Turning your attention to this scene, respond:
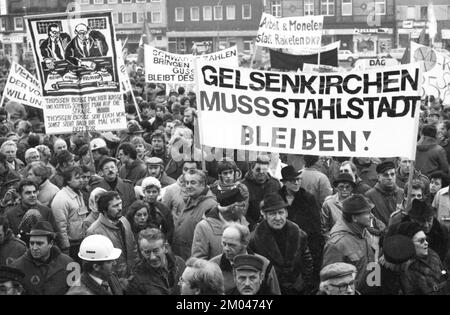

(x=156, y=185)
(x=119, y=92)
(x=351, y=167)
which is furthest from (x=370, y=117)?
(x=119, y=92)

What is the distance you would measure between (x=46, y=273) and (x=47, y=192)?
2.25m

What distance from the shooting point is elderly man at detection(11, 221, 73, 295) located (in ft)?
20.2

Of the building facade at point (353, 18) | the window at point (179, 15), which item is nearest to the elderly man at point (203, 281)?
the building facade at point (353, 18)

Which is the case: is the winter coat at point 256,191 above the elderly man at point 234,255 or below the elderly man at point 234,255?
below

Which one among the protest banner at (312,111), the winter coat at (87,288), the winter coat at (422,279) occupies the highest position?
the protest banner at (312,111)

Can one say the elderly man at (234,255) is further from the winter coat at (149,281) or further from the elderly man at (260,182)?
the elderly man at (260,182)

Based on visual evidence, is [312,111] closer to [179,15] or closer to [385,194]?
[385,194]

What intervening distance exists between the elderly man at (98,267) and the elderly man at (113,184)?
111 inches

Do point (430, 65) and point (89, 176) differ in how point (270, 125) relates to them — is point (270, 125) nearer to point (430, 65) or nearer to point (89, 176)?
point (89, 176)

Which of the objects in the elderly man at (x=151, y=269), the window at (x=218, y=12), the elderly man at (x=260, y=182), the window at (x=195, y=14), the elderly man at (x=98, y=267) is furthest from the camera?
the window at (x=195, y=14)

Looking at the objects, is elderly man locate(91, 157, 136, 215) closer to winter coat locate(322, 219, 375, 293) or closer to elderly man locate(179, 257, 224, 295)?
winter coat locate(322, 219, 375, 293)

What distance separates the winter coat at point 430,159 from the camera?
1050 centimetres

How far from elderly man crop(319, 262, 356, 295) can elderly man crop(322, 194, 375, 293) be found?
→ 38.1 inches

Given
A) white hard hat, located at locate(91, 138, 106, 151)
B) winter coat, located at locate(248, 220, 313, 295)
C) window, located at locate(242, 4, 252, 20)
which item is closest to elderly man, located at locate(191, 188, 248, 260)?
winter coat, located at locate(248, 220, 313, 295)
